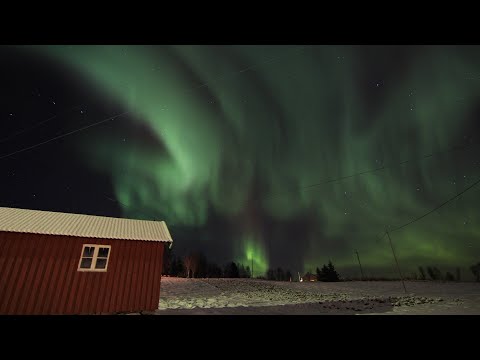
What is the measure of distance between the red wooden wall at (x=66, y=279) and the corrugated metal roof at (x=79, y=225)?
0.31 metres

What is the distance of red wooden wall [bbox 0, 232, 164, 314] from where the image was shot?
476 inches

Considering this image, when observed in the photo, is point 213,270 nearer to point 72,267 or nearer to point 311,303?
point 311,303

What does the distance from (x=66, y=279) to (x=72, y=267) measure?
0.60 metres

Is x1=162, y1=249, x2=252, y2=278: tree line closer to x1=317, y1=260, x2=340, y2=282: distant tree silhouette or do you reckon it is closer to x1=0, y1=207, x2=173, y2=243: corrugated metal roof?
x1=317, y1=260, x2=340, y2=282: distant tree silhouette

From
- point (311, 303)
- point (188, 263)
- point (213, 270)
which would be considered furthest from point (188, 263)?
point (311, 303)

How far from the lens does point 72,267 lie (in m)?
12.9

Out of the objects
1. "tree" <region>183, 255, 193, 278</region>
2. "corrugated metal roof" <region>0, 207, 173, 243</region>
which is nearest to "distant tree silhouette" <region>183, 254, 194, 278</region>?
"tree" <region>183, 255, 193, 278</region>

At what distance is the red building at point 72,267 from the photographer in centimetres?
1217
